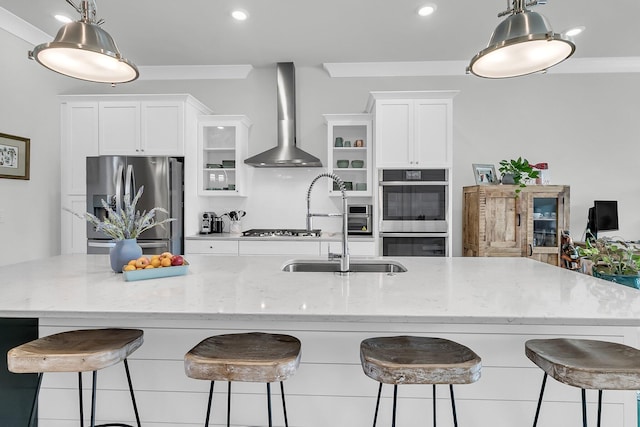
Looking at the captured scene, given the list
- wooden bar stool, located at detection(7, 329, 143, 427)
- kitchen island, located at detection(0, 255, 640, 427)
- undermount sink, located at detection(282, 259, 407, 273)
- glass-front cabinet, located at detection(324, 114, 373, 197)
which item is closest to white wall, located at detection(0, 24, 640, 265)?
glass-front cabinet, located at detection(324, 114, 373, 197)

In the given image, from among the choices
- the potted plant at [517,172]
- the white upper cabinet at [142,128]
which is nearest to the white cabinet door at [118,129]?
the white upper cabinet at [142,128]

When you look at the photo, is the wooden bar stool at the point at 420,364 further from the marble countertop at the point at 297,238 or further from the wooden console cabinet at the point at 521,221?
the wooden console cabinet at the point at 521,221

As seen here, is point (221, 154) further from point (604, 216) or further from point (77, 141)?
point (604, 216)

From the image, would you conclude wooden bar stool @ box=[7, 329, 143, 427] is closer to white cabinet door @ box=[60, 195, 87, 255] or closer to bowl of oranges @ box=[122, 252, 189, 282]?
bowl of oranges @ box=[122, 252, 189, 282]

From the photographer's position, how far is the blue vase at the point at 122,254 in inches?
75.9

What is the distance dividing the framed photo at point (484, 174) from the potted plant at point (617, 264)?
221 centimetres

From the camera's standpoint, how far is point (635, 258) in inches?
76.7

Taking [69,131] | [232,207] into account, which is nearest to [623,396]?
[232,207]

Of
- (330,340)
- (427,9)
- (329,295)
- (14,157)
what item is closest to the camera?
(329,295)

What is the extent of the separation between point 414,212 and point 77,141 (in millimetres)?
3508

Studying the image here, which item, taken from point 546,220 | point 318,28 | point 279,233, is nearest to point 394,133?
point 318,28

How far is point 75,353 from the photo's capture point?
1278 mm

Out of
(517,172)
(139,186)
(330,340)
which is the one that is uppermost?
(517,172)

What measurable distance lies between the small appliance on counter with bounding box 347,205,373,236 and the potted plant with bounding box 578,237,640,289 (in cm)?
226
